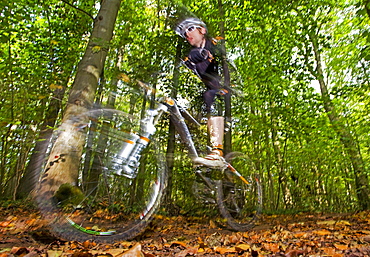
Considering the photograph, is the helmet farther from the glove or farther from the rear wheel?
the rear wheel

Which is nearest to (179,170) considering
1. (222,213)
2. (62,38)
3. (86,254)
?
(222,213)

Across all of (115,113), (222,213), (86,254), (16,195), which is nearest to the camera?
(86,254)

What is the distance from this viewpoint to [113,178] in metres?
2.40

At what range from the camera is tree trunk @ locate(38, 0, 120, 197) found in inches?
91.0

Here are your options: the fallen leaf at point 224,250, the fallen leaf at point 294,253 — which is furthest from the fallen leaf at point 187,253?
the fallen leaf at point 294,253

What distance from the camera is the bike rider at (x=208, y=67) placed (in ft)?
10.9

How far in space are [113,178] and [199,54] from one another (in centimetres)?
217

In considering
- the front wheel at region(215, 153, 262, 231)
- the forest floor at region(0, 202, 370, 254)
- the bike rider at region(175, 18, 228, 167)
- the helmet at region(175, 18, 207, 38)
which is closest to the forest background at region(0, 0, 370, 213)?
the bike rider at region(175, 18, 228, 167)

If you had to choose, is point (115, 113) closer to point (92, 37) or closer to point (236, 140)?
point (92, 37)

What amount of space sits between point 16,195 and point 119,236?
2930mm

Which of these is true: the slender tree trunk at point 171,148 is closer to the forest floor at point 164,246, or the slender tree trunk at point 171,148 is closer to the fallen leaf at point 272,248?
the forest floor at point 164,246

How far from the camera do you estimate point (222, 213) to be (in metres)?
3.44

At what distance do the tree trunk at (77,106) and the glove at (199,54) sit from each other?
1.40 meters

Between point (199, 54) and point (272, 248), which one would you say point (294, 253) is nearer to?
point (272, 248)
